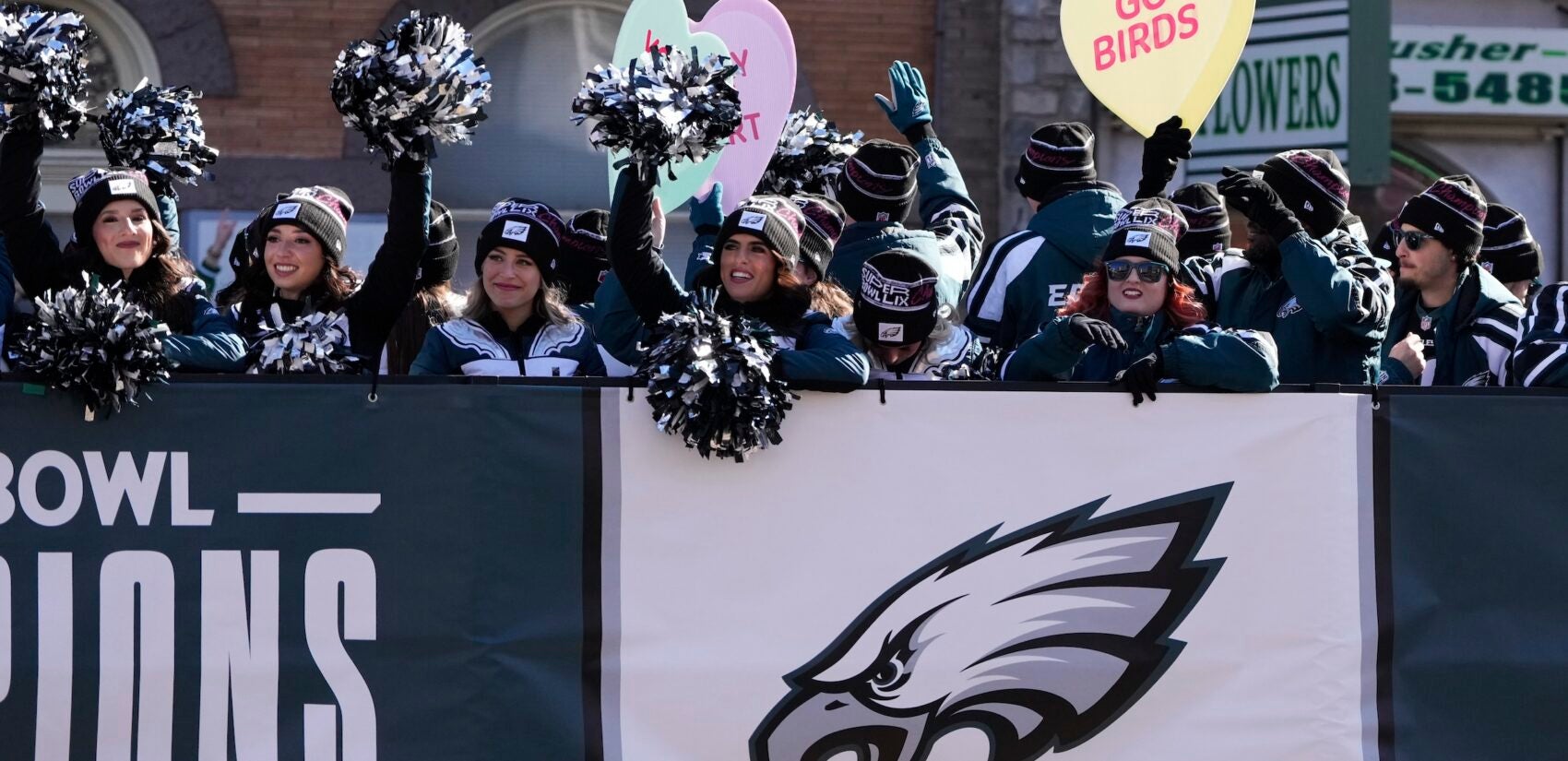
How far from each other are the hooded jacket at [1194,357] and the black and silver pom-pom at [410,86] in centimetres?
141

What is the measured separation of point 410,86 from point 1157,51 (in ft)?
7.34

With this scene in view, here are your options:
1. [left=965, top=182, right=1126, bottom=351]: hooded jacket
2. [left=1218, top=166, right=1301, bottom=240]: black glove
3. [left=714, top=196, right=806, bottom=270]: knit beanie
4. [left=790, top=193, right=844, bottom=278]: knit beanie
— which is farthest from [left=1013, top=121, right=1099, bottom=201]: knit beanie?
[left=714, top=196, right=806, bottom=270]: knit beanie

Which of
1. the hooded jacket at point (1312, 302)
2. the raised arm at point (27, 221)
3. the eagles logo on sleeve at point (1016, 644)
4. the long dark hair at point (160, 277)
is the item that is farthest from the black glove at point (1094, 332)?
the raised arm at point (27, 221)

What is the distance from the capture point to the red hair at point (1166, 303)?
454 cm

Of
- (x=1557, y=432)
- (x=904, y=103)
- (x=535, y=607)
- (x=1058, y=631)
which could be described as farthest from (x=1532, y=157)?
(x=535, y=607)

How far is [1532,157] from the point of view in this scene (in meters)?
11.3

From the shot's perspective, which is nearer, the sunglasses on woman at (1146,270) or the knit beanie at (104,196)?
the sunglasses on woman at (1146,270)

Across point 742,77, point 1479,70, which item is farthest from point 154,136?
point 1479,70

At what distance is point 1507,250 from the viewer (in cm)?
572

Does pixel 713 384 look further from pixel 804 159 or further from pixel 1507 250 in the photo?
pixel 1507 250

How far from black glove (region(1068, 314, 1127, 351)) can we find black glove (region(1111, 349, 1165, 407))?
Result: 0.06 m

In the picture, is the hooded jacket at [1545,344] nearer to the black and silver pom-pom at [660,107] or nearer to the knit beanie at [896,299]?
the knit beanie at [896,299]

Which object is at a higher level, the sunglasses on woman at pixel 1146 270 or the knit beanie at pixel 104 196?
the knit beanie at pixel 104 196

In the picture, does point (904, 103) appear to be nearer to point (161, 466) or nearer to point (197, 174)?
point (197, 174)
